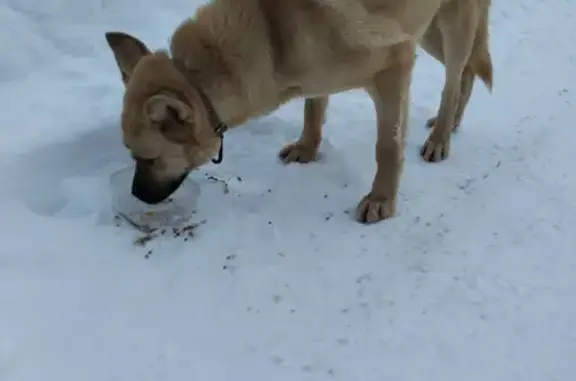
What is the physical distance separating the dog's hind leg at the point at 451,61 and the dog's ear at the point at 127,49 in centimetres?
139

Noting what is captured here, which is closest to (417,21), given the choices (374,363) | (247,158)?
(247,158)

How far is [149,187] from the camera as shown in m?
2.65

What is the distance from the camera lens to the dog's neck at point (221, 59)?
2.42m

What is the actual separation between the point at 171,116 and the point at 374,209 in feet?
3.19

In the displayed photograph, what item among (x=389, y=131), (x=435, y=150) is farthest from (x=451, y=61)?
(x=389, y=131)

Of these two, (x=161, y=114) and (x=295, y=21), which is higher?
(x=295, y=21)

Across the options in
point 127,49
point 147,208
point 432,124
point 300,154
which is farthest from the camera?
point 432,124

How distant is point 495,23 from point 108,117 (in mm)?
2897

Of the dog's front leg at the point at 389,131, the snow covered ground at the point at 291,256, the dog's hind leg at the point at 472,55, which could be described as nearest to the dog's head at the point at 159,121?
the snow covered ground at the point at 291,256

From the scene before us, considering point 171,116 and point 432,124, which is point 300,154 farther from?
point 171,116

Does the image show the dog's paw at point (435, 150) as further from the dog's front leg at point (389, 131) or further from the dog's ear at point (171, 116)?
the dog's ear at point (171, 116)

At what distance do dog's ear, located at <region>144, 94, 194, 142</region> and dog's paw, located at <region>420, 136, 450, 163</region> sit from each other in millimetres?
1380

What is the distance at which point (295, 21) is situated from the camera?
246 cm

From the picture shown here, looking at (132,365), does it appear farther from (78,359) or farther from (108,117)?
(108,117)
